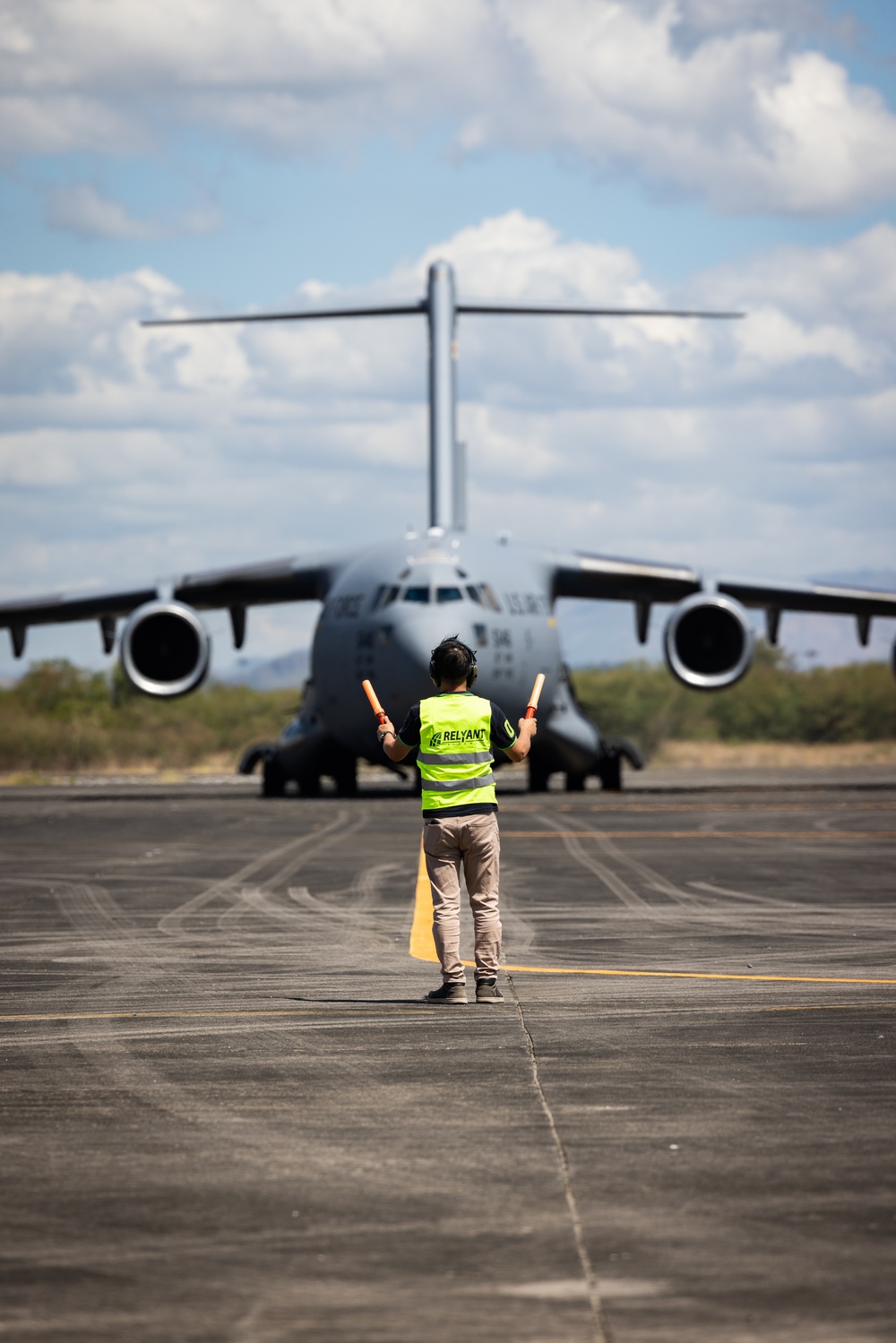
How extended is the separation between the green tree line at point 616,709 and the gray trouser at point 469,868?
167ft

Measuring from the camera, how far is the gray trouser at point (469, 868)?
28.9ft

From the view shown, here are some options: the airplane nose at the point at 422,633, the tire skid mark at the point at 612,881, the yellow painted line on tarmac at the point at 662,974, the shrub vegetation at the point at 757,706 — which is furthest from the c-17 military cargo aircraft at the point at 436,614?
the shrub vegetation at the point at 757,706

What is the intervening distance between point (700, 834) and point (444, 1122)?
13702 millimetres

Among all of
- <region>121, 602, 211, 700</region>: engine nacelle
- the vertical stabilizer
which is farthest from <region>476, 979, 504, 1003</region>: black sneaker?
the vertical stabilizer

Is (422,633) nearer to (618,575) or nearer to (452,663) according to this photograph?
(618,575)

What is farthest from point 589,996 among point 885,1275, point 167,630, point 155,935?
point 167,630

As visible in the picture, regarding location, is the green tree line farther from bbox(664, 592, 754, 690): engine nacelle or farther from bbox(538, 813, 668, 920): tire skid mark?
bbox(538, 813, 668, 920): tire skid mark

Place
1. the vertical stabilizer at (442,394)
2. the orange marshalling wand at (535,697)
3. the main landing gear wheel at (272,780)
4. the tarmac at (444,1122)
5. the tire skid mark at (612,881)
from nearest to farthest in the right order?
1. the tarmac at (444,1122)
2. the orange marshalling wand at (535,697)
3. the tire skid mark at (612,881)
4. the main landing gear wheel at (272,780)
5. the vertical stabilizer at (442,394)

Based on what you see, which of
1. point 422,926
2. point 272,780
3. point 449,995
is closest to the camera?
point 449,995

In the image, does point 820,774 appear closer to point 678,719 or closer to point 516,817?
point 516,817

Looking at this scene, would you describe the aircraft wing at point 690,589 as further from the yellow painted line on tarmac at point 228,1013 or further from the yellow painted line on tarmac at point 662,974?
the yellow painted line on tarmac at point 228,1013

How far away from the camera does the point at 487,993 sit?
8.65 meters

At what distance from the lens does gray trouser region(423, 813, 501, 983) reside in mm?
8820

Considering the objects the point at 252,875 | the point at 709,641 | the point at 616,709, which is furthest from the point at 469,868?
the point at 616,709
